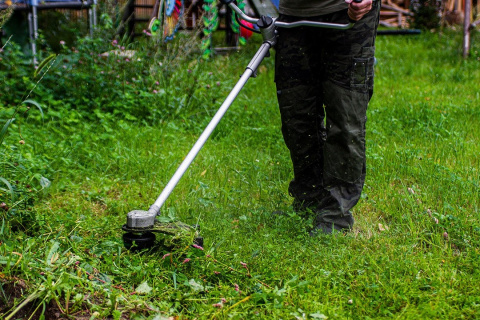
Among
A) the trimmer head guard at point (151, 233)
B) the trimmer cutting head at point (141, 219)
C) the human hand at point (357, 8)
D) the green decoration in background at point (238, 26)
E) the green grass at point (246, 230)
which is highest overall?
the human hand at point (357, 8)

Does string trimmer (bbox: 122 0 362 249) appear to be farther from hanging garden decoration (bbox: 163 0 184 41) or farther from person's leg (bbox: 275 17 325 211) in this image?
hanging garden decoration (bbox: 163 0 184 41)

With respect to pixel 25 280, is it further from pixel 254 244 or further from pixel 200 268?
pixel 254 244

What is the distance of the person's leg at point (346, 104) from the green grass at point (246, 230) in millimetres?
252

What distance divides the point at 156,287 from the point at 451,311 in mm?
1153

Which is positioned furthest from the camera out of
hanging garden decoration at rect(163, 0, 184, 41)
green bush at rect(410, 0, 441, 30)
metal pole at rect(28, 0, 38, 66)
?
green bush at rect(410, 0, 441, 30)

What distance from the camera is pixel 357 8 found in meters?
2.45

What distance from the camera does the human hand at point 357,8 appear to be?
243 cm

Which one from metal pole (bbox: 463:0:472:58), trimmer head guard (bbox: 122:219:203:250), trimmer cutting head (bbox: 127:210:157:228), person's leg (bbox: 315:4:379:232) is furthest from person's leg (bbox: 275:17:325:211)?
metal pole (bbox: 463:0:472:58)

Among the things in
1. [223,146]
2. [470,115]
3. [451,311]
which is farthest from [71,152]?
[470,115]

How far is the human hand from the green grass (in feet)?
3.46

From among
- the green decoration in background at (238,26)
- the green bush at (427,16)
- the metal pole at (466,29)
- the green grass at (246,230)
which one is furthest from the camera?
the green bush at (427,16)

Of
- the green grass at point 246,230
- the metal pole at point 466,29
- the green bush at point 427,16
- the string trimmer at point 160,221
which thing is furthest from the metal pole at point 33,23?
the green bush at point 427,16

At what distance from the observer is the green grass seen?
2.19m

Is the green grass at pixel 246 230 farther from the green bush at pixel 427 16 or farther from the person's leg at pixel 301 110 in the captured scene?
the green bush at pixel 427 16
